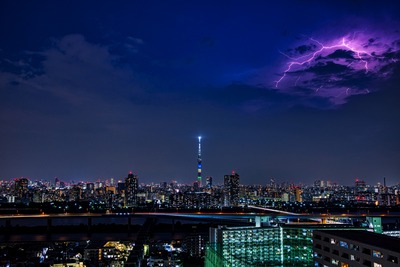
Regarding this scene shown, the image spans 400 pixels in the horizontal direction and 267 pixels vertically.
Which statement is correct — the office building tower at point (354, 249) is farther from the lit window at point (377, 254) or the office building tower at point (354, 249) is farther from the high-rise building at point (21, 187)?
the high-rise building at point (21, 187)

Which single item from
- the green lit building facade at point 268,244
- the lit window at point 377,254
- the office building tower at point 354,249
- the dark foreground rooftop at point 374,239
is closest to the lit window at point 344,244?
the office building tower at point 354,249

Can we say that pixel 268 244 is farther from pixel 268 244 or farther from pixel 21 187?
pixel 21 187

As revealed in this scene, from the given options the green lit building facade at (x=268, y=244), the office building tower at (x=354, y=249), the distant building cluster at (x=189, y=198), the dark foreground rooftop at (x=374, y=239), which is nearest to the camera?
the office building tower at (x=354, y=249)

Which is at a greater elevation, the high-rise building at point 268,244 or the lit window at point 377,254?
the lit window at point 377,254

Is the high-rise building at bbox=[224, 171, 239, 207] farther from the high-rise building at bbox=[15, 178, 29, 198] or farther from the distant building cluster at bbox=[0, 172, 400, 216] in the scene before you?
the high-rise building at bbox=[15, 178, 29, 198]

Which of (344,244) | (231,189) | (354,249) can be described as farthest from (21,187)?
(354,249)

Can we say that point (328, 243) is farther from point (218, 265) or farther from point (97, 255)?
point (97, 255)

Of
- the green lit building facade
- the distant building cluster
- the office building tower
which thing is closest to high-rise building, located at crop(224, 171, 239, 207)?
the distant building cluster
